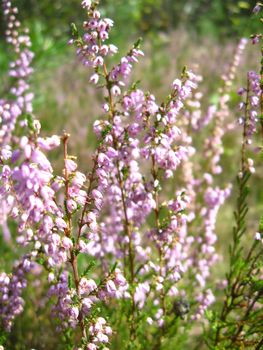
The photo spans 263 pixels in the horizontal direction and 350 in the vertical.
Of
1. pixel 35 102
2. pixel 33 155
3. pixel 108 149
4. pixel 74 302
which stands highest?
pixel 35 102

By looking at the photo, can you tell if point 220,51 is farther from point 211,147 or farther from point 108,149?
point 108,149

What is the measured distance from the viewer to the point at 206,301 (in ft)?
10.9

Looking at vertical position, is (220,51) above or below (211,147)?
above

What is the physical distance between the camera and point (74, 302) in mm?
2018

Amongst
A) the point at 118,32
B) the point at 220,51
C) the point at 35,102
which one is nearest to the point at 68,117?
the point at 35,102


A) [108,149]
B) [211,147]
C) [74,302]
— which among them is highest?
[211,147]

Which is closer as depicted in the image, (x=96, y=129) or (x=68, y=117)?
(x=96, y=129)

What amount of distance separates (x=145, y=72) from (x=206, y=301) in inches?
283

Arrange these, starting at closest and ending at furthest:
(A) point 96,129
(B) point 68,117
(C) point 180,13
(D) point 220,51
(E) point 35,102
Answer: (A) point 96,129, (E) point 35,102, (B) point 68,117, (D) point 220,51, (C) point 180,13

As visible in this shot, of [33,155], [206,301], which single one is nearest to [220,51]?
[206,301]

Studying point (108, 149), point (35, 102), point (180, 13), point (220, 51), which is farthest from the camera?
point (180, 13)

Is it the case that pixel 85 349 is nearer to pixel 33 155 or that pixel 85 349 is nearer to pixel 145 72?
pixel 33 155

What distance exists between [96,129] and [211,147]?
2.06m

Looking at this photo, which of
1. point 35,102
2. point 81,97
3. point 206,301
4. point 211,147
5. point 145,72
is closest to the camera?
point 206,301
